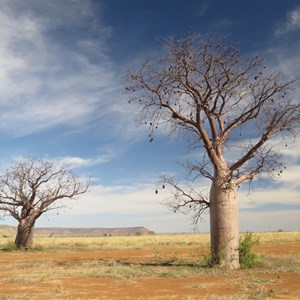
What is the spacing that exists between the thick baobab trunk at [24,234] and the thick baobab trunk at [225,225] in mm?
14584

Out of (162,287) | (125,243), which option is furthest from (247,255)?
→ (125,243)

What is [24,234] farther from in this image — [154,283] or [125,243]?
[154,283]

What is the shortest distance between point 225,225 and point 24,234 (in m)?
15.3

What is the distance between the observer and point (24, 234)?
24.0 meters

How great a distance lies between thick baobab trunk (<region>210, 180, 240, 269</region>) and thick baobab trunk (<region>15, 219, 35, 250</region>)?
47.8 ft

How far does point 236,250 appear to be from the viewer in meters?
12.5

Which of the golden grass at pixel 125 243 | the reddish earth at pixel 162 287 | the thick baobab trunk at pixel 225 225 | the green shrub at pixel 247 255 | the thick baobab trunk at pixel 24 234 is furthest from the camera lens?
the golden grass at pixel 125 243

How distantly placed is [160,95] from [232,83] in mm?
2323

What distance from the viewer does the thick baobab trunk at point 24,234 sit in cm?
2397

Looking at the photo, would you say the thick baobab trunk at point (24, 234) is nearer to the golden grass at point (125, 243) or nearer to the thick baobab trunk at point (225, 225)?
the golden grass at point (125, 243)

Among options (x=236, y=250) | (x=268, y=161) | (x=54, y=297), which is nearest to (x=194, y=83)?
(x=268, y=161)

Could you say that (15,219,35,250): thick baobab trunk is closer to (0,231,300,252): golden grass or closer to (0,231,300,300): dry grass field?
(0,231,300,252): golden grass

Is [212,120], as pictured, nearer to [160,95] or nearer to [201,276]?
[160,95]

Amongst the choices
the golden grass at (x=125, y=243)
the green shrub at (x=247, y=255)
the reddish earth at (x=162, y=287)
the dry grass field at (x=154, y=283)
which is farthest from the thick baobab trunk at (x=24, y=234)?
the green shrub at (x=247, y=255)
